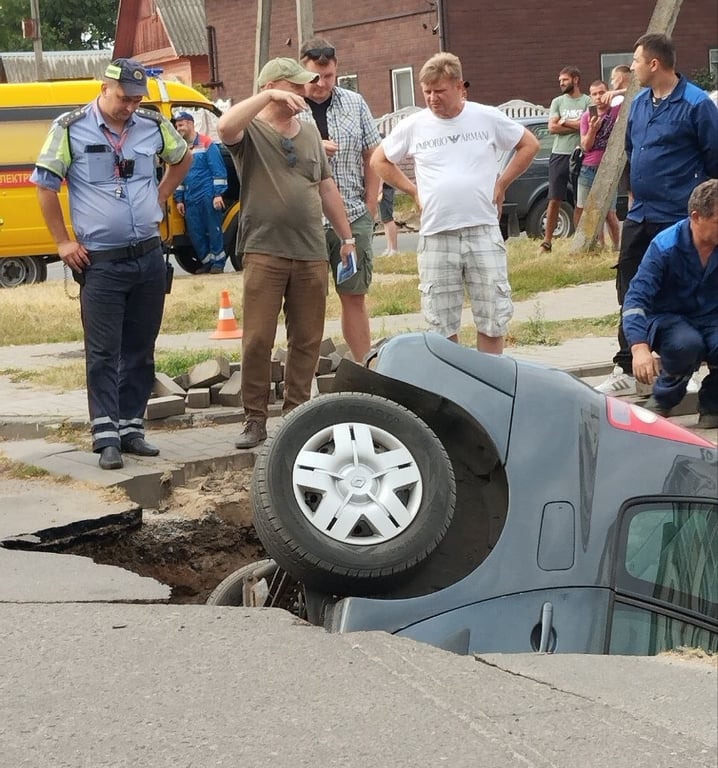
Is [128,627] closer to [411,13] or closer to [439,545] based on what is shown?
[439,545]

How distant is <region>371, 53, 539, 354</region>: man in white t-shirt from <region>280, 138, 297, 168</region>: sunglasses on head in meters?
0.87

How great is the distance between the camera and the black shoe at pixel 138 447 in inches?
290

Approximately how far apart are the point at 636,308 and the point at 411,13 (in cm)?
2695

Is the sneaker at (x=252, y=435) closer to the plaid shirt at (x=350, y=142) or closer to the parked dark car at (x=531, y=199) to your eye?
the plaid shirt at (x=350, y=142)

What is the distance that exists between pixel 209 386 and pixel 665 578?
17.0 ft

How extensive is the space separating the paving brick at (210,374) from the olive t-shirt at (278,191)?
1757 mm

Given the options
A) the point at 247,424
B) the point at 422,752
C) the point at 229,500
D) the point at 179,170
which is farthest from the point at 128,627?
the point at 179,170

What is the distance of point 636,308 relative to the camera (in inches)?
283

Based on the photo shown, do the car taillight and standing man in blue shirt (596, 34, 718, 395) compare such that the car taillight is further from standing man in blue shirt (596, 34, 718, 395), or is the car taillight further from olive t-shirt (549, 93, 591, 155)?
olive t-shirt (549, 93, 591, 155)

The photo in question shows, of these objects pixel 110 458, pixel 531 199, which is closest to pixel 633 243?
pixel 110 458

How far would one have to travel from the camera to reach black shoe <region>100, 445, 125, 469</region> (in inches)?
275

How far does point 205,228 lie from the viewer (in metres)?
18.7

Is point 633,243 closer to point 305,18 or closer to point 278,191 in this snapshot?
point 278,191

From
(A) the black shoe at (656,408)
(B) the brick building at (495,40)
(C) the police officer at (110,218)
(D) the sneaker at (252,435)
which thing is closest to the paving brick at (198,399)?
(D) the sneaker at (252,435)
